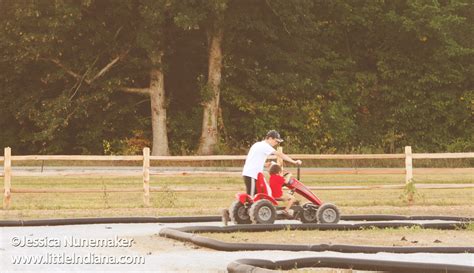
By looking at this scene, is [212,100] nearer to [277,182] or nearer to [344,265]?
[277,182]

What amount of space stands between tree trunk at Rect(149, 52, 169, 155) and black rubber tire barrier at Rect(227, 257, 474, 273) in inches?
1307

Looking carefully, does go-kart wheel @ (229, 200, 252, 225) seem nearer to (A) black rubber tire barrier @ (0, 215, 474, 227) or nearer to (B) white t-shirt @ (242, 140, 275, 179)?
(B) white t-shirt @ (242, 140, 275, 179)

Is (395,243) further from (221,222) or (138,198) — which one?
(138,198)

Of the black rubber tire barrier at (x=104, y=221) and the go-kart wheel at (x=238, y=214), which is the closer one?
the go-kart wheel at (x=238, y=214)

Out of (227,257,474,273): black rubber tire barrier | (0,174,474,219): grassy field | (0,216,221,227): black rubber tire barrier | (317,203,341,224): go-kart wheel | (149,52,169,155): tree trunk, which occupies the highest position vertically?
(149,52,169,155): tree trunk

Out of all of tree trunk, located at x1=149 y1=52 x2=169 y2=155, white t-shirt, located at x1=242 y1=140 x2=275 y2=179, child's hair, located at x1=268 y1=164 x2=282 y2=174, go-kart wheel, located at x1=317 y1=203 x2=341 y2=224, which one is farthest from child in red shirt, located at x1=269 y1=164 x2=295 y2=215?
tree trunk, located at x1=149 y1=52 x2=169 y2=155

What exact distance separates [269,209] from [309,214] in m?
0.87

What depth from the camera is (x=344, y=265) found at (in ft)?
40.1

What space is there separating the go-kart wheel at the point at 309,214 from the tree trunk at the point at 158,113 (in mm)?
26280

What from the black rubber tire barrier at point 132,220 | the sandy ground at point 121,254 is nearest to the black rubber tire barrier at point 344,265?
the sandy ground at point 121,254

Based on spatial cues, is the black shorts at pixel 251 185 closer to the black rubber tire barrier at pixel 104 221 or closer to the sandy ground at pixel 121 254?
the black rubber tire barrier at pixel 104 221

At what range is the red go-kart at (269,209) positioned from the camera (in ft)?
61.7

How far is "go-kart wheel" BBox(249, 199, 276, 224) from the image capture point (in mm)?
18719

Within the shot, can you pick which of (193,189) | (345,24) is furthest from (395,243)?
(345,24)
